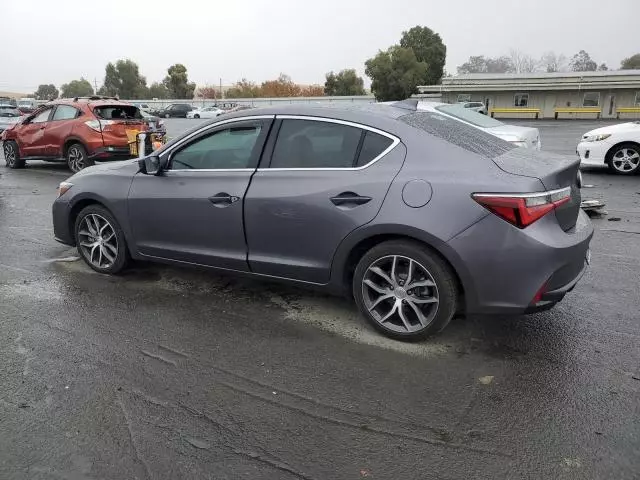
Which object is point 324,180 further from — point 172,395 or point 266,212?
point 172,395

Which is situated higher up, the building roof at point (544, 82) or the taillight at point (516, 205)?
the building roof at point (544, 82)

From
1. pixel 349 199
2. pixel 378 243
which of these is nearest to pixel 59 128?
pixel 349 199

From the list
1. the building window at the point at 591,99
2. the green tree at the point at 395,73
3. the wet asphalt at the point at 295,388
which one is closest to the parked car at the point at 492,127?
the wet asphalt at the point at 295,388

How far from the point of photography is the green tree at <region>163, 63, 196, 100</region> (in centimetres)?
8531

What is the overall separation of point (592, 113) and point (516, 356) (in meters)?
47.0

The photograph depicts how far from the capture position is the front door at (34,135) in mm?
12469

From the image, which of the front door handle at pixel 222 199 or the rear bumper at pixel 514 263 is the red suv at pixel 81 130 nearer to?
the front door handle at pixel 222 199

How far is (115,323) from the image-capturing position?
4125 millimetres

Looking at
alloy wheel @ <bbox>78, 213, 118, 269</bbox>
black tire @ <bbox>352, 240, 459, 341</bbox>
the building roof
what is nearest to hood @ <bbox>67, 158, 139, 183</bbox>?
alloy wheel @ <bbox>78, 213, 118, 269</bbox>

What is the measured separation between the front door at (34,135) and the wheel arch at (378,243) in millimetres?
11137

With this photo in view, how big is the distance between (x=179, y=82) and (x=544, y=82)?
59191 mm

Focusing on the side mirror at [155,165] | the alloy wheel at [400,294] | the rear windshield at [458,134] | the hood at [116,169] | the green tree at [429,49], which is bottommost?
the alloy wheel at [400,294]

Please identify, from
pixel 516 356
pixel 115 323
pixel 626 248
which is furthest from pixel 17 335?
pixel 626 248

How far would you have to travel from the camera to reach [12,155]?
13.6m
